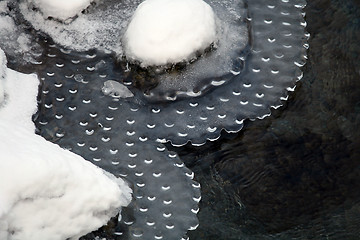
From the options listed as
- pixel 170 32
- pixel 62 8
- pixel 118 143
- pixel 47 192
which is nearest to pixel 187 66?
pixel 170 32

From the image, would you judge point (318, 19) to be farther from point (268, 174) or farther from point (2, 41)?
point (2, 41)

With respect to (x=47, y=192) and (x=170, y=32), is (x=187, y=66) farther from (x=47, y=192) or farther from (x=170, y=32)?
(x=47, y=192)

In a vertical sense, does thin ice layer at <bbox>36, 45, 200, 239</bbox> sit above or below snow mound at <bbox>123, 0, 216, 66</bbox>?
below

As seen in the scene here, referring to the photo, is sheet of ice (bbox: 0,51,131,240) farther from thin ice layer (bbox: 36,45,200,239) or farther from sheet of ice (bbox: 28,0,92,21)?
sheet of ice (bbox: 28,0,92,21)

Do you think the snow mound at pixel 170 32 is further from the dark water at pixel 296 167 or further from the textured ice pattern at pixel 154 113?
the dark water at pixel 296 167

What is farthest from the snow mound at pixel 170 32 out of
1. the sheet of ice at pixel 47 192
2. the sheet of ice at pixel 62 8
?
the sheet of ice at pixel 47 192

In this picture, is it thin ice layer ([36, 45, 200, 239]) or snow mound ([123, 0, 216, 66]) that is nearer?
thin ice layer ([36, 45, 200, 239])

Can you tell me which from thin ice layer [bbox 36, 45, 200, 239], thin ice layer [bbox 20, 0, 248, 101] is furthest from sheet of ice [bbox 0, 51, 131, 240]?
thin ice layer [bbox 20, 0, 248, 101]
